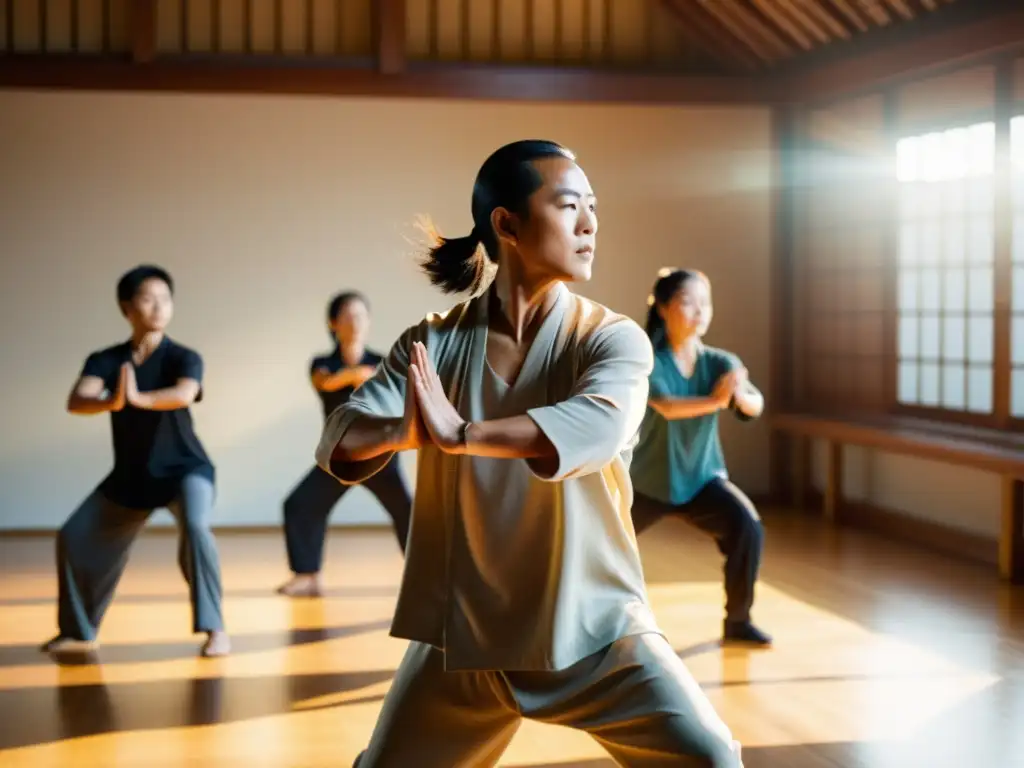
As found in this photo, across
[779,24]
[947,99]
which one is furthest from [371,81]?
[947,99]

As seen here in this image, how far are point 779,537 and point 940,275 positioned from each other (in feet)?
4.71

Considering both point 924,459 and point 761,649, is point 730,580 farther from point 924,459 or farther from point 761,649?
point 924,459

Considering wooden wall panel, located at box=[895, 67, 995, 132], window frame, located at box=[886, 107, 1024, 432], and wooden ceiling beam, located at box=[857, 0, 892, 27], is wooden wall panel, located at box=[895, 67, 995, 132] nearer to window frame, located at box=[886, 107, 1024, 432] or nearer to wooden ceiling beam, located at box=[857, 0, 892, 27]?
window frame, located at box=[886, 107, 1024, 432]

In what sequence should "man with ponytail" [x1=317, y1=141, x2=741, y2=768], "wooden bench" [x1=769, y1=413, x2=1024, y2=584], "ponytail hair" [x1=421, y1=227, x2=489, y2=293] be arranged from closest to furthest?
"man with ponytail" [x1=317, y1=141, x2=741, y2=768]
"ponytail hair" [x1=421, y1=227, x2=489, y2=293]
"wooden bench" [x1=769, y1=413, x2=1024, y2=584]

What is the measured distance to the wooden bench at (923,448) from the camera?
5777 mm

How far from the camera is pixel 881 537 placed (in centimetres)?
690

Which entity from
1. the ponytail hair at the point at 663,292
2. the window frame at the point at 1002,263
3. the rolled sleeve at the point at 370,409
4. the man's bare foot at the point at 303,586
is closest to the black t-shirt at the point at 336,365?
the man's bare foot at the point at 303,586

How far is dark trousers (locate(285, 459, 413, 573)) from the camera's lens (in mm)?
5559

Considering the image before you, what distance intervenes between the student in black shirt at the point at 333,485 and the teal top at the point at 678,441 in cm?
125

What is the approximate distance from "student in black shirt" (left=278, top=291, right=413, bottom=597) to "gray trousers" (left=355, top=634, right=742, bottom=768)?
3424 millimetres

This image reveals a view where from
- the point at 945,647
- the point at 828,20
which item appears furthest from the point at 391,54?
the point at 945,647

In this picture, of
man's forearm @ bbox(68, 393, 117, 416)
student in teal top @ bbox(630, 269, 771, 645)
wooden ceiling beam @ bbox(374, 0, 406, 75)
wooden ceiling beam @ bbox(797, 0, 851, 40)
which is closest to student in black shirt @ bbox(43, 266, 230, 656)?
man's forearm @ bbox(68, 393, 117, 416)

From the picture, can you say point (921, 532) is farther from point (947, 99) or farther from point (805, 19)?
point (805, 19)

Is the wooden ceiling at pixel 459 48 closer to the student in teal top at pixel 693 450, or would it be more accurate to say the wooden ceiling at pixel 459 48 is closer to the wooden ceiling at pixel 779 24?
the wooden ceiling at pixel 779 24
